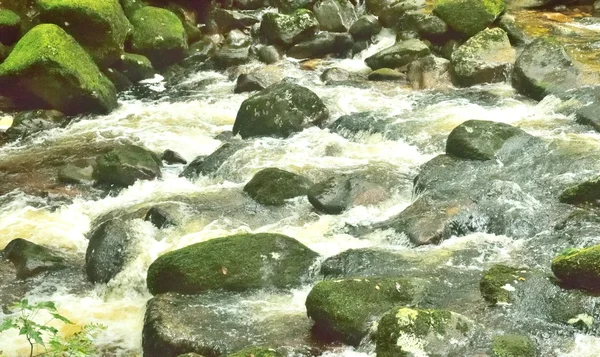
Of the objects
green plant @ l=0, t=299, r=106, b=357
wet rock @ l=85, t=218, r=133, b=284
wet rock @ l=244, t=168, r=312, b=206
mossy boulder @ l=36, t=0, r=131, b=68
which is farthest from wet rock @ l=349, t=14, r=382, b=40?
green plant @ l=0, t=299, r=106, b=357

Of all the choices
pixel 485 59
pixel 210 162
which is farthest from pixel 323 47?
pixel 210 162

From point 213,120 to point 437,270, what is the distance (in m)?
6.16

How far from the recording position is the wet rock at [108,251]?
21.4 feet

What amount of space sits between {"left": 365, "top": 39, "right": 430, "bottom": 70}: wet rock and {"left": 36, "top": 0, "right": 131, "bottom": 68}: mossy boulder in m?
4.95

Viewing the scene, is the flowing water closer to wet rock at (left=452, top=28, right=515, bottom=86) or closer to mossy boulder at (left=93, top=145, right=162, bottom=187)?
mossy boulder at (left=93, top=145, right=162, bottom=187)

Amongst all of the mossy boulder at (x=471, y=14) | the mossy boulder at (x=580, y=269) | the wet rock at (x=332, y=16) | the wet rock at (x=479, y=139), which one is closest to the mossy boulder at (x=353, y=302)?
the mossy boulder at (x=580, y=269)

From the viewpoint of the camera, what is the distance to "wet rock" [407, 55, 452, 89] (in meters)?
11.5

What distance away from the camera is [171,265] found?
5.99 meters

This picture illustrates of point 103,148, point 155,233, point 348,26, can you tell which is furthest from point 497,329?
point 348,26

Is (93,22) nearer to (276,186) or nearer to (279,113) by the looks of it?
(279,113)

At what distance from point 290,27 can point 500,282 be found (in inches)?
396

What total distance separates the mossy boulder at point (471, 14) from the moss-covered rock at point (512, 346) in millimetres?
9271

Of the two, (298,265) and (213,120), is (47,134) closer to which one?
(213,120)

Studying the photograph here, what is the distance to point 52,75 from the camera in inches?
417
